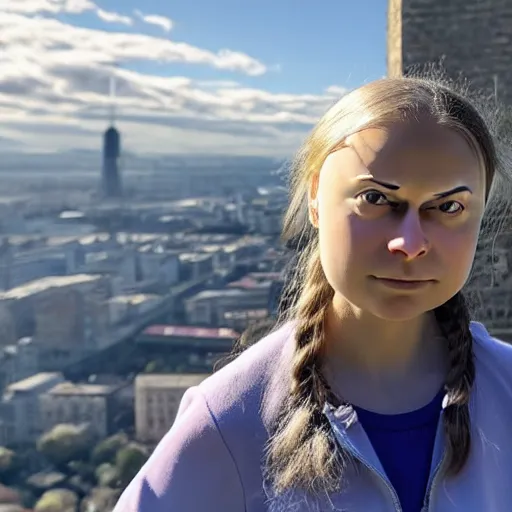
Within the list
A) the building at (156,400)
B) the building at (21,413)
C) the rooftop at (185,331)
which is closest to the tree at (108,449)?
the building at (156,400)

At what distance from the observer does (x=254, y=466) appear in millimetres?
701

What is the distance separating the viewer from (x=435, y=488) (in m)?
0.69

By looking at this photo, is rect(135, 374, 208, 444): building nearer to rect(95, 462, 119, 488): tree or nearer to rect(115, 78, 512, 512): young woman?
rect(95, 462, 119, 488): tree

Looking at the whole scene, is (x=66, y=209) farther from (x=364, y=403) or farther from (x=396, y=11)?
(x=364, y=403)

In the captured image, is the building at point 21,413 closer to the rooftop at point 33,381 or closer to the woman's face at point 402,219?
the rooftop at point 33,381

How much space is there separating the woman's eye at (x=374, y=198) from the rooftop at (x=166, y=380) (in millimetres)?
3716

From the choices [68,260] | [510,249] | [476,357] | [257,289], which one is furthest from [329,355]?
[68,260]

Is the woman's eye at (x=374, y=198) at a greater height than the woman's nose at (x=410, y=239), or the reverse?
the woman's eye at (x=374, y=198)

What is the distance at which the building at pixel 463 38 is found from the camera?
13.4 feet

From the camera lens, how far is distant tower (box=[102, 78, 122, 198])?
563 cm

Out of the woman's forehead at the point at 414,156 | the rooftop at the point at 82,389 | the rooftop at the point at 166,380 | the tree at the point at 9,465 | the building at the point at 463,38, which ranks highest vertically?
the building at the point at 463,38

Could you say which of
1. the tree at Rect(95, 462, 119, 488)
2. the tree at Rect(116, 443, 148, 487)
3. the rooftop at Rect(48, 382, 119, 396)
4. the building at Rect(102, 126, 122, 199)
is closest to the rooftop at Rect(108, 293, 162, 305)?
the rooftop at Rect(48, 382, 119, 396)

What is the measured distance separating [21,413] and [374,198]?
4912 mm

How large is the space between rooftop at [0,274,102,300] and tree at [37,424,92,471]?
100 cm
